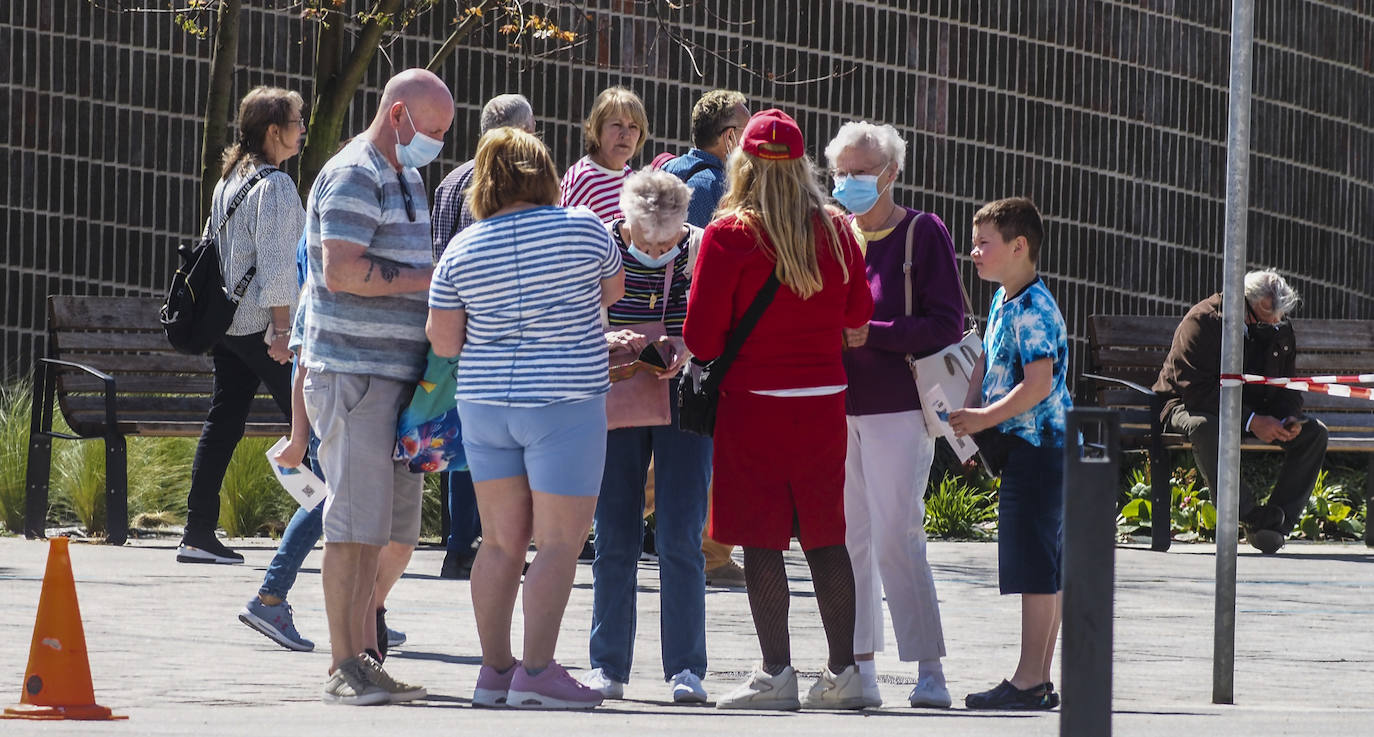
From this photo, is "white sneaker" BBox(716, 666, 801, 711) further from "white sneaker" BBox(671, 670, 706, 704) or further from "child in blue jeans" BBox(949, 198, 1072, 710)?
"child in blue jeans" BBox(949, 198, 1072, 710)

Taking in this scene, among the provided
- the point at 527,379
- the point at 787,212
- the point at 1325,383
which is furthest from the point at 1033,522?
the point at 1325,383

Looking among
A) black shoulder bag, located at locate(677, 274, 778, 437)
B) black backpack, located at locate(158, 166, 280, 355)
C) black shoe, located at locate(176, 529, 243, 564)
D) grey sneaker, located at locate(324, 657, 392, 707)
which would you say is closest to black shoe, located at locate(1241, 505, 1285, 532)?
black shoe, located at locate(176, 529, 243, 564)

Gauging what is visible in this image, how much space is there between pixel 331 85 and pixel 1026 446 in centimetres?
621

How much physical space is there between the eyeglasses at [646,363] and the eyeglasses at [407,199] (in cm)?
75

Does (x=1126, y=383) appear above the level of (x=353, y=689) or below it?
above

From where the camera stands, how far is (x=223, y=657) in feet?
23.6

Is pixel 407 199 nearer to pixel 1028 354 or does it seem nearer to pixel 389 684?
pixel 389 684

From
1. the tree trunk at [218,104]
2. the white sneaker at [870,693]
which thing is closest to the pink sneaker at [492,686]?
the white sneaker at [870,693]

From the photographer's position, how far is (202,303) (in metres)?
9.15

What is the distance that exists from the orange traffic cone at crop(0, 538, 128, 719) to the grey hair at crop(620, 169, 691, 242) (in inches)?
76.2

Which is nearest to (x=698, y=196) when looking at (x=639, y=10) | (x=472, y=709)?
(x=472, y=709)

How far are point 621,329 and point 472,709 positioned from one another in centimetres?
127

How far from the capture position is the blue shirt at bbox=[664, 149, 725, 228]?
7.79 m

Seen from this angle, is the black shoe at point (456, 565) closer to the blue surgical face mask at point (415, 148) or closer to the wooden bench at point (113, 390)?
the wooden bench at point (113, 390)
